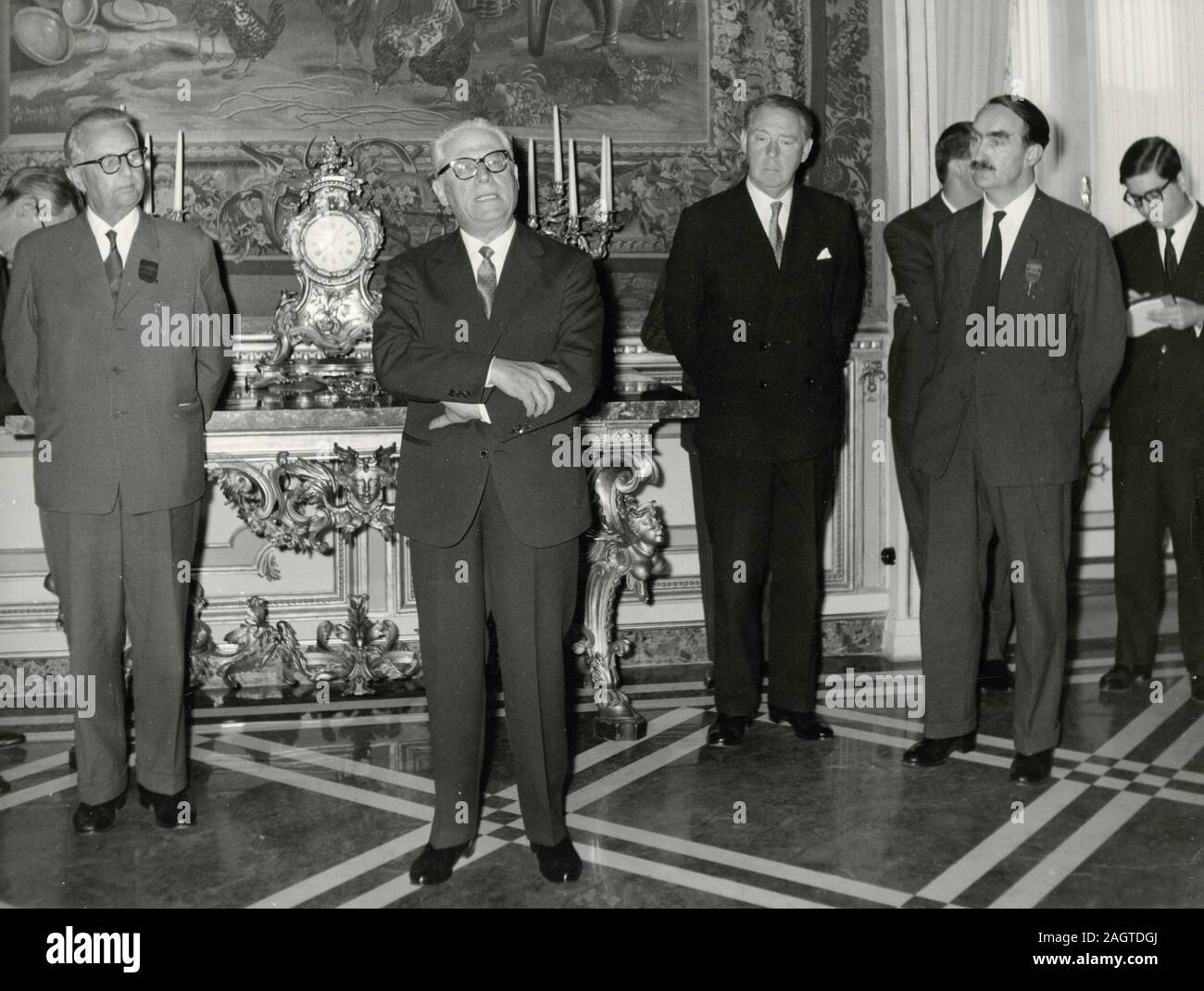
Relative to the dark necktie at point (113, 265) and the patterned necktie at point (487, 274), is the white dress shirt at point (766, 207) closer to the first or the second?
the patterned necktie at point (487, 274)

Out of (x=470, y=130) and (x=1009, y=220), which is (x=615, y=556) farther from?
(x=470, y=130)

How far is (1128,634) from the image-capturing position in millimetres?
4719

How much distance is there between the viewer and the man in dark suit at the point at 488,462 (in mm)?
2822

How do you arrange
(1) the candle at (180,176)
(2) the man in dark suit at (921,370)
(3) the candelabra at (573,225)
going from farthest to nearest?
(3) the candelabra at (573,225)
(1) the candle at (180,176)
(2) the man in dark suit at (921,370)

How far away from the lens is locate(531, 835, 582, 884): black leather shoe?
2992 mm

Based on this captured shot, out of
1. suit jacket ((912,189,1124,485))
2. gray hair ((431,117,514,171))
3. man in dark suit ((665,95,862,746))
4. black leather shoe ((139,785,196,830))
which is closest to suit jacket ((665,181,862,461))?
man in dark suit ((665,95,862,746))

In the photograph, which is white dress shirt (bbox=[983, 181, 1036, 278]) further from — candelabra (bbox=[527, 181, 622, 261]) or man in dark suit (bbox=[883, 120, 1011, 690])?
candelabra (bbox=[527, 181, 622, 261])

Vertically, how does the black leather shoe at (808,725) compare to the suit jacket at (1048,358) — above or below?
below

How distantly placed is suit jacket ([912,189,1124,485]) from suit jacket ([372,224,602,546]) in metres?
1.28

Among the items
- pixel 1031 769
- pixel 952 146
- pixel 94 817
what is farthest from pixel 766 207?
pixel 94 817

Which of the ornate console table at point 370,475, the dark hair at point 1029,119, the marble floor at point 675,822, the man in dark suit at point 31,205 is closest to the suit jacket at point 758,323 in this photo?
the ornate console table at point 370,475

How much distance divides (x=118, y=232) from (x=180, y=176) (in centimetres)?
114

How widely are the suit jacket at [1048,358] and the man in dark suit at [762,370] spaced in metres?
0.52

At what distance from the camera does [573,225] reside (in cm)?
452
